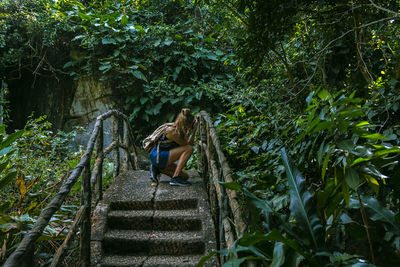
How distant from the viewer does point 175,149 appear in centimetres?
423

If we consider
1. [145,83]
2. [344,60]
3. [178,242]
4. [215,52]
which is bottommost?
[178,242]

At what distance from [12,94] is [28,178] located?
7.37 metres

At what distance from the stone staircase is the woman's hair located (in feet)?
2.38

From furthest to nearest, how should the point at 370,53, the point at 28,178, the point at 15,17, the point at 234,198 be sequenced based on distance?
the point at 15,17, the point at 28,178, the point at 370,53, the point at 234,198

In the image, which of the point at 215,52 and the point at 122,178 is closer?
the point at 122,178

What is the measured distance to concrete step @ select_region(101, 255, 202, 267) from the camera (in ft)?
9.34

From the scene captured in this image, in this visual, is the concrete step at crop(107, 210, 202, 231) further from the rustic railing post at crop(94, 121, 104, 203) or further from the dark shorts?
the dark shorts

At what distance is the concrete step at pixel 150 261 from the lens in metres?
2.85

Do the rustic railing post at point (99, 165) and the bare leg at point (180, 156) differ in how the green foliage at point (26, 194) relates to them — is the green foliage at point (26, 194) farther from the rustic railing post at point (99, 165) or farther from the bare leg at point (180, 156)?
the bare leg at point (180, 156)

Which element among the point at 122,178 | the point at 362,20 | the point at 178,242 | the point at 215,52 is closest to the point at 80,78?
the point at 215,52

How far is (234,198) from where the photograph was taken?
195cm

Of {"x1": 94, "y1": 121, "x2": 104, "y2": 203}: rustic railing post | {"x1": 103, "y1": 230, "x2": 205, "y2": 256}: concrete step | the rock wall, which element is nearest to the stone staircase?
{"x1": 103, "y1": 230, "x2": 205, "y2": 256}: concrete step

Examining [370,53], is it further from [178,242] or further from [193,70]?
[193,70]

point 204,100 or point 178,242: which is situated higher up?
point 204,100
